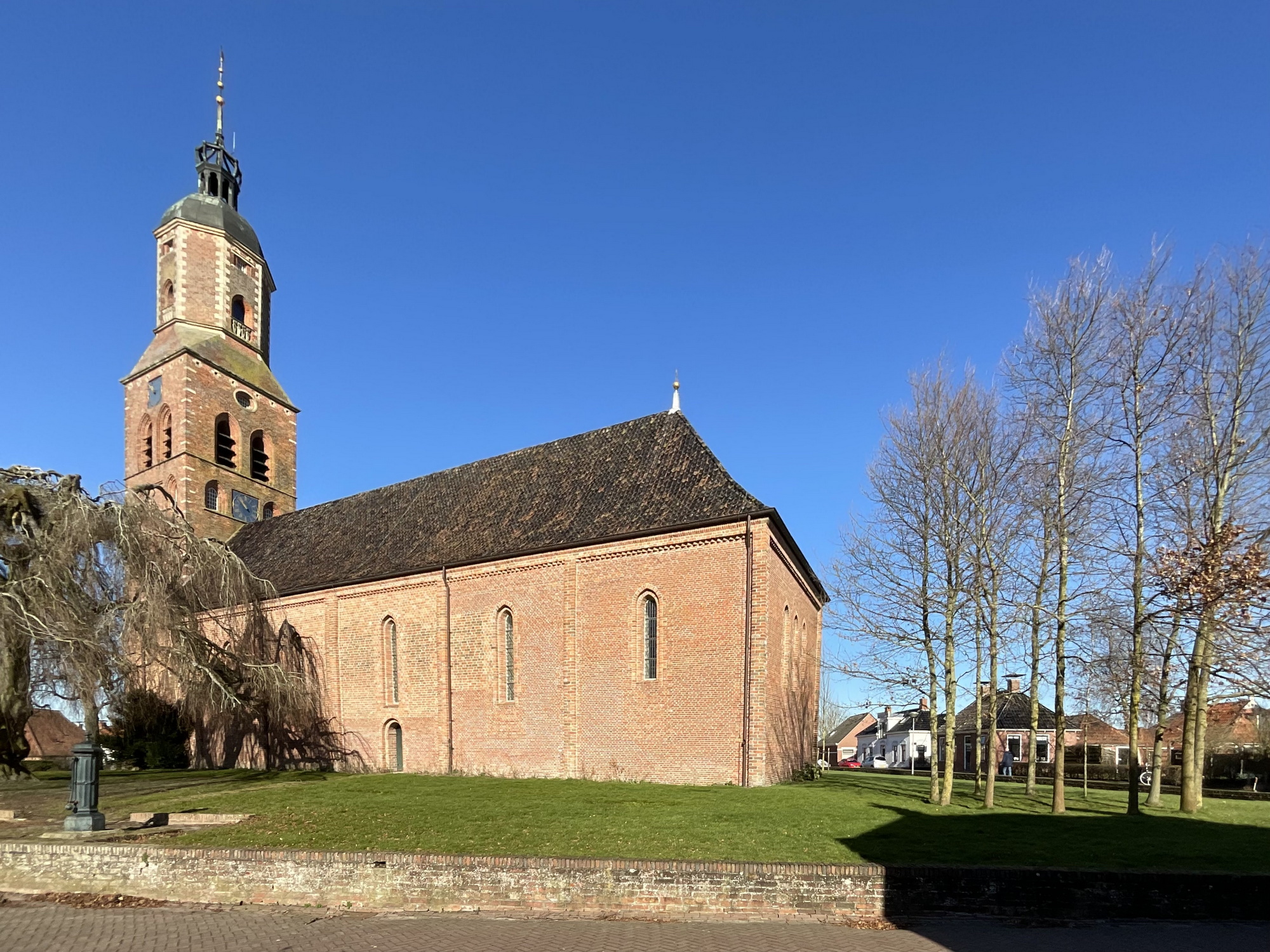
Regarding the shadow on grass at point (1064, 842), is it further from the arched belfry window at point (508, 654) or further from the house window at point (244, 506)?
the house window at point (244, 506)

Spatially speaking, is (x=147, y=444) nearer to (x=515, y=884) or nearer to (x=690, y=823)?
(x=690, y=823)

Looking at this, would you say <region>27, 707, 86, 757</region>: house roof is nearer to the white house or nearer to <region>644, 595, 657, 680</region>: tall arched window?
<region>644, 595, 657, 680</region>: tall arched window

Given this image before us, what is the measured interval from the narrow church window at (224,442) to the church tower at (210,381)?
0.05 meters

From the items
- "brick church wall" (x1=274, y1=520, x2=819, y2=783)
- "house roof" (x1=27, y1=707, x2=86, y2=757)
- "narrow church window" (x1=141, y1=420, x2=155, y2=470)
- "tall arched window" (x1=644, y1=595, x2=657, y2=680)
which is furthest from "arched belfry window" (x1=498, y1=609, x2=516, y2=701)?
"house roof" (x1=27, y1=707, x2=86, y2=757)

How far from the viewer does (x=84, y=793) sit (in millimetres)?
11320

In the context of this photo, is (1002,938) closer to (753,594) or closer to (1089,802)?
(753,594)

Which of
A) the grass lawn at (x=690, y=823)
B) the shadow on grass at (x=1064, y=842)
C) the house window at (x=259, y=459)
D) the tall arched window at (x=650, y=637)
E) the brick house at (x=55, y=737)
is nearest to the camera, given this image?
the shadow on grass at (x=1064, y=842)

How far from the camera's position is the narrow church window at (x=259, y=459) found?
36.9 metres

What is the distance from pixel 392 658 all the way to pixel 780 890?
19561 mm

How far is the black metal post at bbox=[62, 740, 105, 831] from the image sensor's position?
1121 centimetres

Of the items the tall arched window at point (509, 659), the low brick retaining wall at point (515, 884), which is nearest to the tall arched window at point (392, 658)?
the tall arched window at point (509, 659)

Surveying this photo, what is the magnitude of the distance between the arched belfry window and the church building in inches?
1.9

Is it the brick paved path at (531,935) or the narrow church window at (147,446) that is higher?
the narrow church window at (147,446)

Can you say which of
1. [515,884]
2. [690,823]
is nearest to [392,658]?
[690,823]
